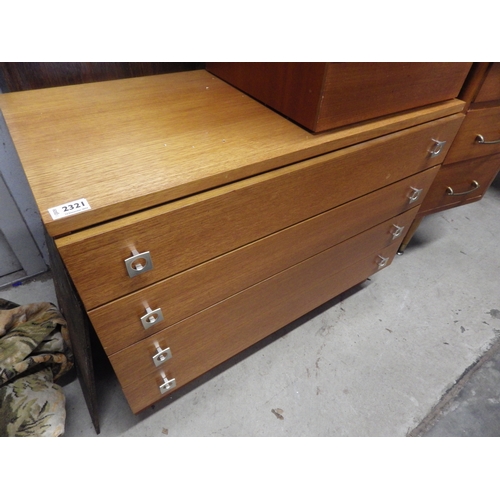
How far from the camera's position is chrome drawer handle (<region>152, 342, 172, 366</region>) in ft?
2.12

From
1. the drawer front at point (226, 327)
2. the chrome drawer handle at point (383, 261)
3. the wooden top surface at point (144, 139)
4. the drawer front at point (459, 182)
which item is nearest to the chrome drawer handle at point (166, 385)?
the drawer front at point (226, 327)

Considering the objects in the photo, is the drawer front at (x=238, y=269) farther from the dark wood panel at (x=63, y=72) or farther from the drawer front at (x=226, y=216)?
the dark wood panel at (x=63, y=72)

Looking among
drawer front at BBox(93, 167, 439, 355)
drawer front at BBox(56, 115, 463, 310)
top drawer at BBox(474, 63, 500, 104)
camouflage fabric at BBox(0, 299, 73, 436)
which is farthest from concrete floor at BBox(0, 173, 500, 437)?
top drawer at BBox(474, 63, 500, 104)

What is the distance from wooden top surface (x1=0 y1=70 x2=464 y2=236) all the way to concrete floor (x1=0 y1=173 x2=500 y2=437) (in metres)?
0.67

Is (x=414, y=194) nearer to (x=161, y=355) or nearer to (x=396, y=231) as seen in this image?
(x=396, y=231)

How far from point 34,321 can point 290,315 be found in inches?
27.7

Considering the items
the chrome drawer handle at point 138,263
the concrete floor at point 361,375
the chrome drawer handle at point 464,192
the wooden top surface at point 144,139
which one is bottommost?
the concrete floor at point 361,375

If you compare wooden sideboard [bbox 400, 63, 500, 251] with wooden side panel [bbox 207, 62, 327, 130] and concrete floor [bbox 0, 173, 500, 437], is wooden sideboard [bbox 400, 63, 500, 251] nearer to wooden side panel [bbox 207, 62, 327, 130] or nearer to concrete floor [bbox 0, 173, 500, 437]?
concrete floor [bbox 0, 173, 500, 437]

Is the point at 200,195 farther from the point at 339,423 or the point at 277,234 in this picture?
the point at 339,423

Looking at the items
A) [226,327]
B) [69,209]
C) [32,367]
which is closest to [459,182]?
[226,327]

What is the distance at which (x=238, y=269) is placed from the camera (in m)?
0.64

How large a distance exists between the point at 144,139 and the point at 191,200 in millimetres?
153

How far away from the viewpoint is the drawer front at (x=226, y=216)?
445 mm

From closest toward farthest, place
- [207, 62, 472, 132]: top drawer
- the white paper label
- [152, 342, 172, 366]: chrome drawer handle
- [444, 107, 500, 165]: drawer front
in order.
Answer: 1. the white paper label
2. [207, 62, 472, 132]: top drawer
3. [152, 342, 172, 366]: chrome drawer handle
4. [444, 107, 500, 165]: drawer front
